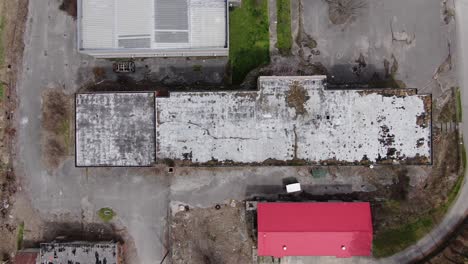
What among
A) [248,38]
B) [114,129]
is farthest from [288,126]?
[114,129]

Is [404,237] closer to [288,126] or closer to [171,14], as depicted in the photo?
[288,126]

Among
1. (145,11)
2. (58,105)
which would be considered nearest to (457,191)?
(145,11)

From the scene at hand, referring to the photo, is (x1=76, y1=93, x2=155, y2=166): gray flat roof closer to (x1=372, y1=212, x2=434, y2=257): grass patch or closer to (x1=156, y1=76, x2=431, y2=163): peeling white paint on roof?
(x1=156, y1=76, x2=431, y2=163): peeling white paint on roof

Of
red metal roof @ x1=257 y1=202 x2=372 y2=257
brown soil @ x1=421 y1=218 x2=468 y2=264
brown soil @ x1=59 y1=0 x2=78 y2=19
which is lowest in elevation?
brown soil @ x1=421 y1=218 x2=468 y2=264

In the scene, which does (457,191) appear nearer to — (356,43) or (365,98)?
(365,98)

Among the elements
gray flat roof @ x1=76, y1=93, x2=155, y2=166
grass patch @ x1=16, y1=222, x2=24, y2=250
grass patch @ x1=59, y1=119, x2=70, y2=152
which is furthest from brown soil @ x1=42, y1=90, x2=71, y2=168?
grass patch @ x1=16, y1=222, x2=24, y2=250

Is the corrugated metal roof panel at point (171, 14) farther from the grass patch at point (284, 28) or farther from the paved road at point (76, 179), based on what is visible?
A: the grass patch at point (284, 28)
